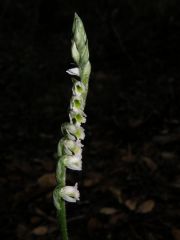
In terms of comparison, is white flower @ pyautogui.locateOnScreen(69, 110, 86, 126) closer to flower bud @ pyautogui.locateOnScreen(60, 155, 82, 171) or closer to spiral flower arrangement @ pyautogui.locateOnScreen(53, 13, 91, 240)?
spiral flower arrangement @ pyautogui.locateOnScreen(53, 13, 91, 240)

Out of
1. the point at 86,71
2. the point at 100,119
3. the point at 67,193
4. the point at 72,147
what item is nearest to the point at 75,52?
the point at 86,71

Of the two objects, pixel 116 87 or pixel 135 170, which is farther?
pixel 116 87

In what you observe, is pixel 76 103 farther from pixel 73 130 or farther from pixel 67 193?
pixel 67 193

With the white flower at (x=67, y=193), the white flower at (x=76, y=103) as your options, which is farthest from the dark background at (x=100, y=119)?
the white flower at (x=76, y=103)

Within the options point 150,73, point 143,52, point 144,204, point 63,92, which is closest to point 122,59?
point 143,52

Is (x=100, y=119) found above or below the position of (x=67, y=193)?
above

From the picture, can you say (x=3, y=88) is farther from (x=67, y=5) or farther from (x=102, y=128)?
(x=67, y=5)

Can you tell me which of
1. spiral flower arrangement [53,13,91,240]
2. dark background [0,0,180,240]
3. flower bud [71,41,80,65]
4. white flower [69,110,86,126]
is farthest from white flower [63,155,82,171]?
dark background [0,0,180,240]
